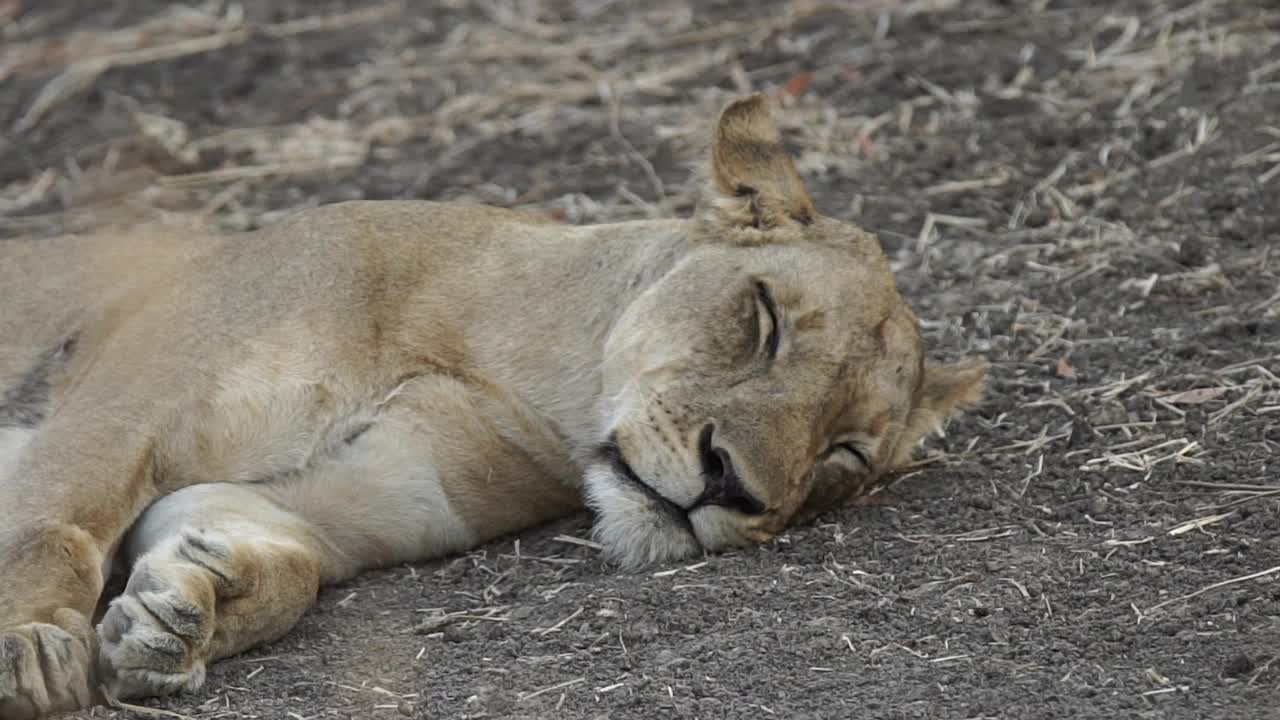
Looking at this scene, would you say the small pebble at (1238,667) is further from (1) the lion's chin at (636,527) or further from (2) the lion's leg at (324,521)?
(2) the lion's leg at (324,521)

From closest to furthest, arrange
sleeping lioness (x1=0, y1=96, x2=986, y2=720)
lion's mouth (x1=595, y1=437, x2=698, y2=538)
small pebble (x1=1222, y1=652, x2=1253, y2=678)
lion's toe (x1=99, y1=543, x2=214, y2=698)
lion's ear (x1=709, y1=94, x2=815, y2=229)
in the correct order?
small pebble (x1=1222, y1=652, x2=1253, y2=678)
lion's toe (x1=99, y1=543, x2=214, y2=698)
sleeping lioness (x1=0, y1=96, x2=986, y2=720)
lion's mouth (x1=595, y1=437, x2=698, y2=538)
lion's ear (x1=709, y1=94, x2=815, y2=229)

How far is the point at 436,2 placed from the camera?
9.48m

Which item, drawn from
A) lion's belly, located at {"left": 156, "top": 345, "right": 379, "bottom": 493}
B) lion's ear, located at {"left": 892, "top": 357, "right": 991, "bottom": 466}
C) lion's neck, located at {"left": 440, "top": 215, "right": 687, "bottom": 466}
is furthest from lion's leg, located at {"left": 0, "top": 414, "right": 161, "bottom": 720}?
lion's ear, located at {"left": 892, "top": 357, "right": 991, "bottom": 466}

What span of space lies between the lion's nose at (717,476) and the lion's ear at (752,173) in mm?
825

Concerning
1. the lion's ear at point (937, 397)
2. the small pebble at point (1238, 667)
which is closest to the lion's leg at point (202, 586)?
the lion's ear at point (937, 397)

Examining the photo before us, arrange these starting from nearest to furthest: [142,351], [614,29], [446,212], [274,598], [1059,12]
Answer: [274,598], [142,351], [446,212], [1059,12], [614,29]

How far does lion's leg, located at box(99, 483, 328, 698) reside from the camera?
4.01 meters

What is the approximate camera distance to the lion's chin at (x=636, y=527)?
456 cm

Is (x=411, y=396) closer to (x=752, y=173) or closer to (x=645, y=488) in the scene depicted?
(x=645, y=488)

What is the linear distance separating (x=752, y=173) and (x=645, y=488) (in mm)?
1058

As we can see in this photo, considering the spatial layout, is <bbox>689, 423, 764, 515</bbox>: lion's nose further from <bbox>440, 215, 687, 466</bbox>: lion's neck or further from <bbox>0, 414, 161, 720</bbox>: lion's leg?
<bbox>0, 414, 161, 720</bbox>: lion's leg

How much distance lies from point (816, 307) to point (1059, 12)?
4.10m

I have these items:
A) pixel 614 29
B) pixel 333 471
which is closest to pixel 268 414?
pixel 333 471

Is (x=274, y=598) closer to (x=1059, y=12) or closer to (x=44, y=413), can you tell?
(x=44, y=413)
